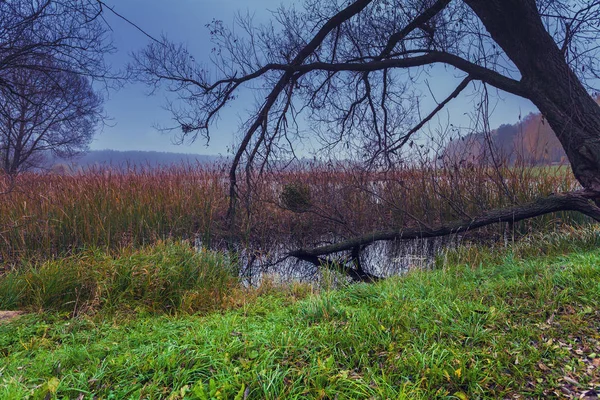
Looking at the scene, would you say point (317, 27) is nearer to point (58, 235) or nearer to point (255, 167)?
point (255, 167)

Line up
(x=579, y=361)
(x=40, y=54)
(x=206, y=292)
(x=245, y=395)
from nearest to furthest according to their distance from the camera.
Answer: (x=245, y=395)
(x=579, y=361)
(x=206, y=292)
(x=40, y=54)

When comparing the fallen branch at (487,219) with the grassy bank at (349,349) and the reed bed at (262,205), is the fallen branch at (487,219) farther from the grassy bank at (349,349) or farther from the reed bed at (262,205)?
the grassy bank at (349,349)

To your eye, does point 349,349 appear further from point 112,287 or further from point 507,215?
point 507,215

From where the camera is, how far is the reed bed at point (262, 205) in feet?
19.5

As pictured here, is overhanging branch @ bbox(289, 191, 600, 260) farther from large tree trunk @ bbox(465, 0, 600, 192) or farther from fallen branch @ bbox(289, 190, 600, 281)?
large tree trunk @ bbox(465, 0, 600, 192)

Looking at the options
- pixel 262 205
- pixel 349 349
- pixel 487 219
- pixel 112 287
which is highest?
pixel 487 219

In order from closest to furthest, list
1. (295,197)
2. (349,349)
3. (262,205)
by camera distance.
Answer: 1. (349,349)
2. (295,197)
3. (262,205)

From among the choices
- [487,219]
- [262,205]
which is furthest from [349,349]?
[262,205]

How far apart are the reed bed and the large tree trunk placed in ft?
3.76

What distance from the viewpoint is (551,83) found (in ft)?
17.2

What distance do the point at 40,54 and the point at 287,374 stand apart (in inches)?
220

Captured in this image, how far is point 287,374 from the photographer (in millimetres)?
1945

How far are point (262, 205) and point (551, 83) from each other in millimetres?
5707

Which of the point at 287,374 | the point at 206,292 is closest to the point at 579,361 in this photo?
the point at 287,374
